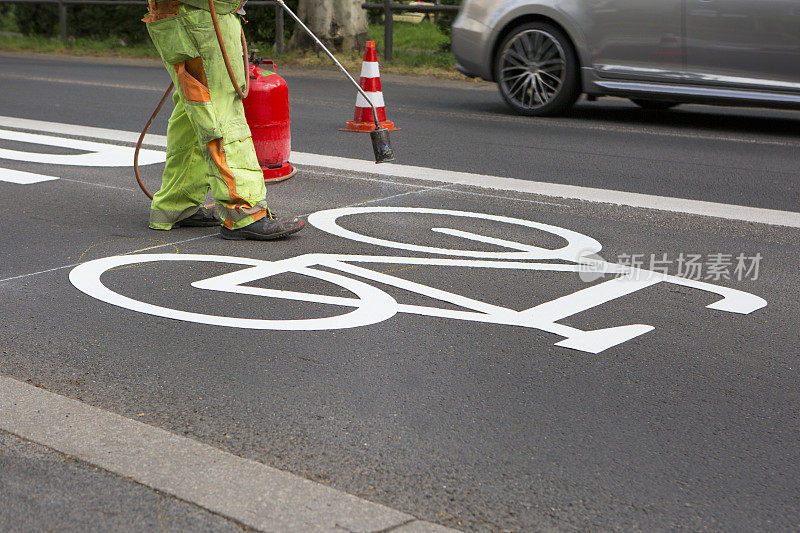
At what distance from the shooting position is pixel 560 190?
22.1 feet

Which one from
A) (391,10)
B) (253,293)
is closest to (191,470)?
(253,293)

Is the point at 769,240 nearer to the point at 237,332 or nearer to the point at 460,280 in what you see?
the point at 460,280

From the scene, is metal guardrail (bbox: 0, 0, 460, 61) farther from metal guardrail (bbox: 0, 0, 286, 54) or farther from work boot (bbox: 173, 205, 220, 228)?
work boot (bbox: 173, 205, 220, 228)

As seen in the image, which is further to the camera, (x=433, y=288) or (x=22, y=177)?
(x=22, y=177)

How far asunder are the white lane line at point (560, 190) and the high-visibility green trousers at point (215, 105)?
2.05m

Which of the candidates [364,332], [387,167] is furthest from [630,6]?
[364,332]

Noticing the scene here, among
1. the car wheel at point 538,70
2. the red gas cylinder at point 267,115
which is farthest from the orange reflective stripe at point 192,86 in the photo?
the car wheel at point 538,70

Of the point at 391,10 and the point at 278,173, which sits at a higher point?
the point at 391,10

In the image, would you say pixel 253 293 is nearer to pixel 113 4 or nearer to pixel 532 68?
pixel 532 68

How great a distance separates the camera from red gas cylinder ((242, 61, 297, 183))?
6641mm

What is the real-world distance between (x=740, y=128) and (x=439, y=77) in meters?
5.71

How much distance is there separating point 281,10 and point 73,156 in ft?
34.9

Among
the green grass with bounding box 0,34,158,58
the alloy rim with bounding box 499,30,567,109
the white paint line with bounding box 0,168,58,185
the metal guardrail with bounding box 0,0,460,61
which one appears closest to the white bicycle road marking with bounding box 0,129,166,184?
the white paint line with bounding box 0,168,58,185

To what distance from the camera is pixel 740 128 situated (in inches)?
375
